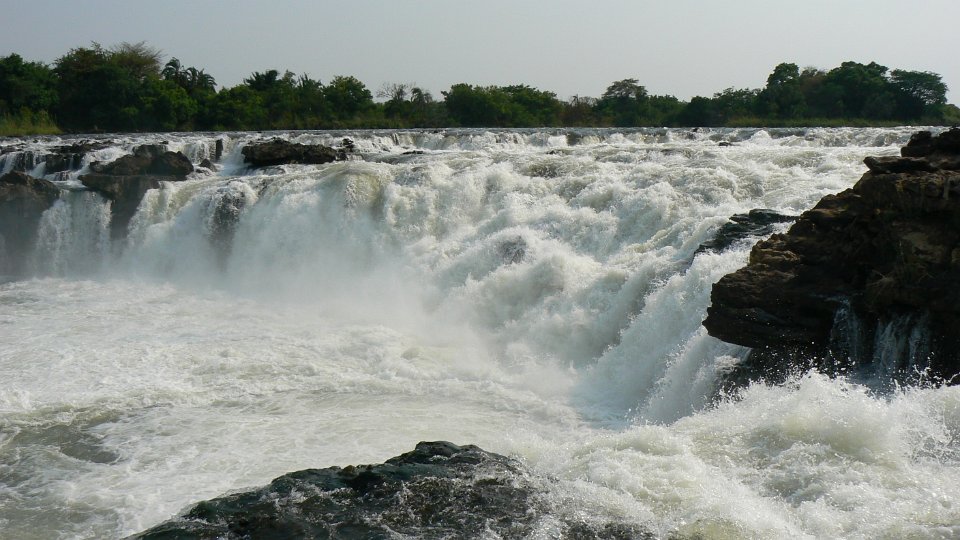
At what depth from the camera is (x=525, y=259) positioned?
485 inches

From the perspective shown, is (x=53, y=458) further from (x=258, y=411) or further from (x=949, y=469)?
(x=949, y=469)

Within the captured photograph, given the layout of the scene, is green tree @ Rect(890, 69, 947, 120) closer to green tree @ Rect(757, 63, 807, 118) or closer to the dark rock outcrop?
green tree @ Rect(757, 63, 807, 118)

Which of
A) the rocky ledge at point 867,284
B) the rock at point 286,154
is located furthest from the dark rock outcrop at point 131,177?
the rocky ledge at point 867,284

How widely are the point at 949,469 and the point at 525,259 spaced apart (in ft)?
24.8

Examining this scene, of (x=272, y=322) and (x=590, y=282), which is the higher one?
(x=590, y=282)

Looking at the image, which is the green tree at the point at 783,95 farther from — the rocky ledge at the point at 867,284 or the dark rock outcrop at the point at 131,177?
the rocky ledge at the point at 867,284

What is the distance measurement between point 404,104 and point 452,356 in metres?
39.9

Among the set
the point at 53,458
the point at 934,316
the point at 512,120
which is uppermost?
the point at 512,120

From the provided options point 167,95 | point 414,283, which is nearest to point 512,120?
point 167,95

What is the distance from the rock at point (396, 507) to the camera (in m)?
4.71

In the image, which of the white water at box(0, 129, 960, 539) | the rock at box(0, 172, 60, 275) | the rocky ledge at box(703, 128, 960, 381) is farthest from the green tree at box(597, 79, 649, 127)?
the rocky ledge at box(703, 128, 960, 381)

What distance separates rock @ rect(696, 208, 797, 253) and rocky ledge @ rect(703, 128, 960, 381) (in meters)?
1.58

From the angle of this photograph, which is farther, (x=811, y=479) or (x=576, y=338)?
(x=576, y=338)

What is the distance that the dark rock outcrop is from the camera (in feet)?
59.5
